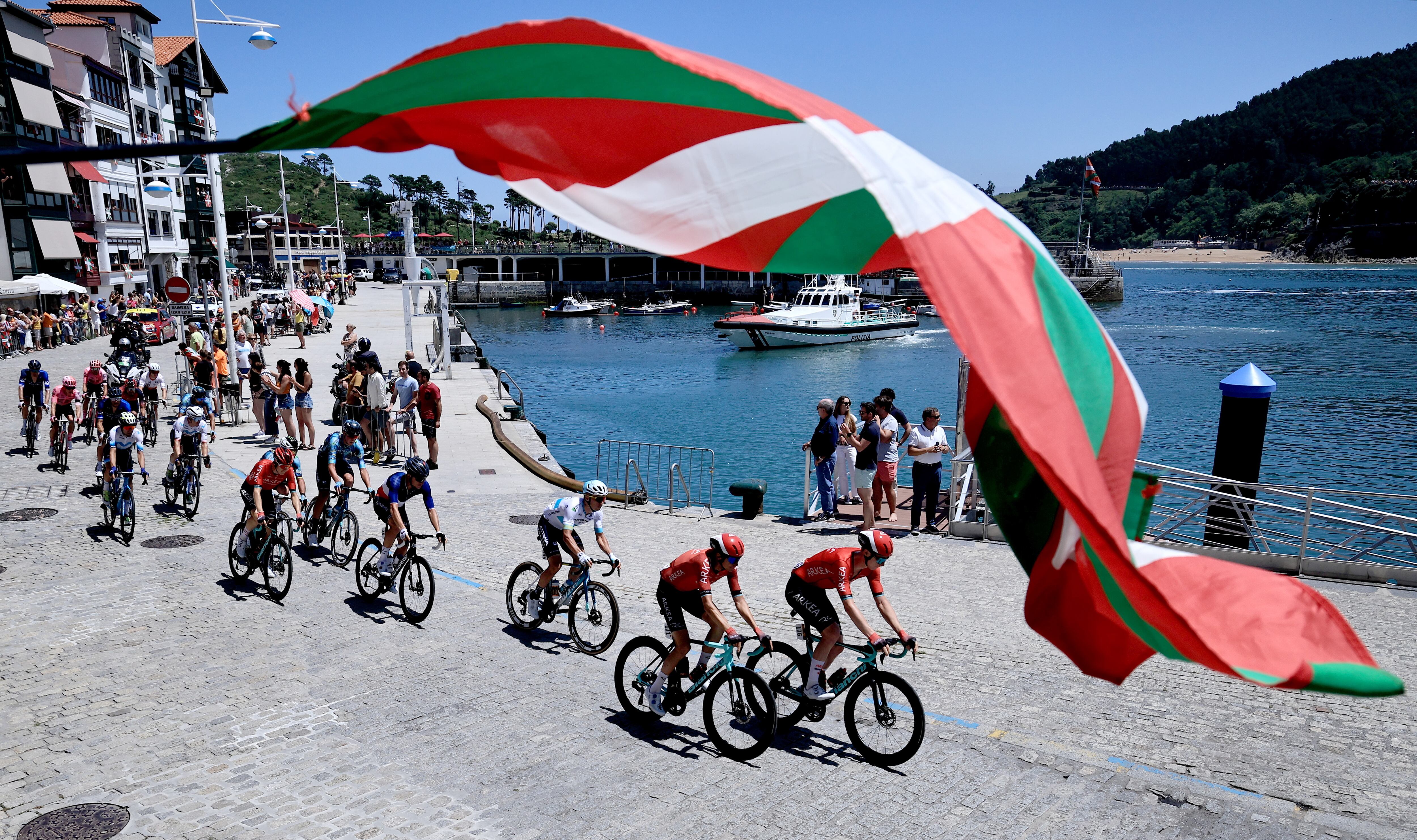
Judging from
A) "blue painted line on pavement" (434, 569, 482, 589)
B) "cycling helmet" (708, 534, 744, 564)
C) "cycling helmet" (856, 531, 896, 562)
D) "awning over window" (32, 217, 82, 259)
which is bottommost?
"blue painted line on pavement" (434, 569, 482, 589)

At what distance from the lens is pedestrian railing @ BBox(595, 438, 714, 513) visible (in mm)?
17969

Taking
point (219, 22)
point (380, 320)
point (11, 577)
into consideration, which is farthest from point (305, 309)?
point (11, 577)

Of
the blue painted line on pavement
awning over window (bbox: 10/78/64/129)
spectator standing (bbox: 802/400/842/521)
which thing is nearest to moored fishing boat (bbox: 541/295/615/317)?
awning over window (bbox: 10/78/64/129)

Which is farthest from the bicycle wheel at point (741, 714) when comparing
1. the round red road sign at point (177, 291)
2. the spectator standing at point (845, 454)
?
the round red road sign at point (177, 291)

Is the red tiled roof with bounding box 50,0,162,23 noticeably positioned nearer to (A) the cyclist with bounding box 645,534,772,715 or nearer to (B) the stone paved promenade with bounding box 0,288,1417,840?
(B) the stone paved promenade with bounding box 0,288,1417,840

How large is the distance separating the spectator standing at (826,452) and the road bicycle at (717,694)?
7165 mm

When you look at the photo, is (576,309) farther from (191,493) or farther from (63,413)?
(191,493)

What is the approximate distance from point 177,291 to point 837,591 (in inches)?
793

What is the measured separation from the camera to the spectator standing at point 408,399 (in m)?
18.8

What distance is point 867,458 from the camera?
14133mm

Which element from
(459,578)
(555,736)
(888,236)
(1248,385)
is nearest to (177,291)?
(459,578)

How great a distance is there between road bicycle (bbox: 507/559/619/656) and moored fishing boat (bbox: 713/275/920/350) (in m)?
55.7

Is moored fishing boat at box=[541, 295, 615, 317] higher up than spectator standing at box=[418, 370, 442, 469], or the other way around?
spectator standing at box=[418, 370, 442, 469]

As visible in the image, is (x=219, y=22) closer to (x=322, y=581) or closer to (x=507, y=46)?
(x=322, y=581)
